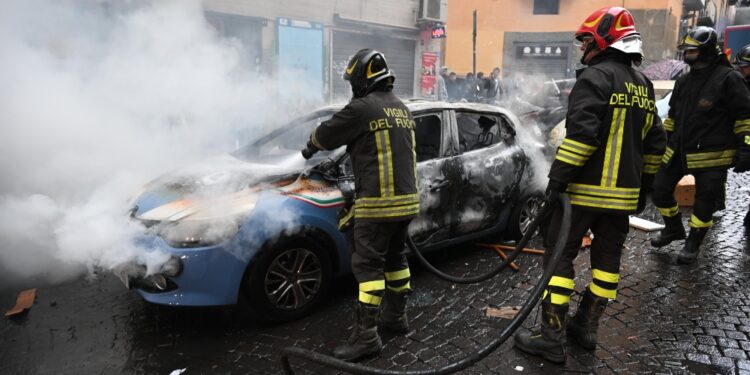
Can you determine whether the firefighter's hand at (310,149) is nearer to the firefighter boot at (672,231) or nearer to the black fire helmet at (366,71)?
the black fire helmet at (366,71)

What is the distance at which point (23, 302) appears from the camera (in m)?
3.74

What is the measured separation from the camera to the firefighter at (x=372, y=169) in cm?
299

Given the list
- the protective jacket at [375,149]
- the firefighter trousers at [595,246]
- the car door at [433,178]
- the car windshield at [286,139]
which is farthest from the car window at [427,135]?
the firefighter trousers at [595,246]

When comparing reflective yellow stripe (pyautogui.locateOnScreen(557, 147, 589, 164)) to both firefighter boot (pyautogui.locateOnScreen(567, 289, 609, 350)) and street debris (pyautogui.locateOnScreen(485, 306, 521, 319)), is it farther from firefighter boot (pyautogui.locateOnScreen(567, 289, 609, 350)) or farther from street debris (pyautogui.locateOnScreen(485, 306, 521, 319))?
street debris (pyautogui.locateOnScreen(485, 306, 521, 319))

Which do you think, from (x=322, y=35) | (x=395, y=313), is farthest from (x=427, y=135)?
(x=322, y=35)

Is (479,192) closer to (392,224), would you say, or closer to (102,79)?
(392,224)

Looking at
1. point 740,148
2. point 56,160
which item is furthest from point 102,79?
point 740,148

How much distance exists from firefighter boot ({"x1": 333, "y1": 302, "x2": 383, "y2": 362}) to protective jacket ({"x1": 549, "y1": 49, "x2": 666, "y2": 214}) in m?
1.34

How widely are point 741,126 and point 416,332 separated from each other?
3.41m

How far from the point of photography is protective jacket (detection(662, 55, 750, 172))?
14.1ft

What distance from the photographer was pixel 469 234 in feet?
15.1

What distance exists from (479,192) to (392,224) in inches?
65.8

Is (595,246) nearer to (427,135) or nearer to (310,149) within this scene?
(427,135)

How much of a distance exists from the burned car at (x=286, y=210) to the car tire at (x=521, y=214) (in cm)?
22
